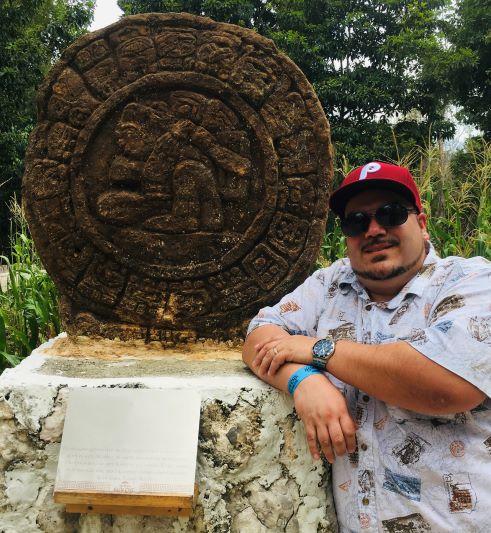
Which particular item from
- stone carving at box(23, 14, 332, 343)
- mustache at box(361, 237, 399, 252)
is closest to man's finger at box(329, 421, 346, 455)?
mustache at box(361, 237, 399, 252)

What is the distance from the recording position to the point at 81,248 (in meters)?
2.79

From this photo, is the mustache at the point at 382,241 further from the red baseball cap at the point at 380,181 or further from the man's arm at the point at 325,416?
the man's arm at the point at 325,416

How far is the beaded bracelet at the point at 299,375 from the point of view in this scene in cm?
183

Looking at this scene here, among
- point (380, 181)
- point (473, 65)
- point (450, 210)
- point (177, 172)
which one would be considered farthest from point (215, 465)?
point (473, 65)

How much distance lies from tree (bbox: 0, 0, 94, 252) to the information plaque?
28.4ft

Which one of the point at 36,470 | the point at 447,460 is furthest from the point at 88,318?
the point at 447,460

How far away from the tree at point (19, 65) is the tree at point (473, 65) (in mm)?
8194

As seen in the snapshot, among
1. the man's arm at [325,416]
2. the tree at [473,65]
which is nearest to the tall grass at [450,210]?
the man's arm at [325,416]

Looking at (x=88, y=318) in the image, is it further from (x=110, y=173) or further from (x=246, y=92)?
(x=246, y=92)

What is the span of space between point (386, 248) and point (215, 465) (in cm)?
99

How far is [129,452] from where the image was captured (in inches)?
75.8

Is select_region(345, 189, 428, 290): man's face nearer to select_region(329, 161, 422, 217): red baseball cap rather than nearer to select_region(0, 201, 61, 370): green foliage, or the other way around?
select_region(329, 161, 422, 217): red baseball cap

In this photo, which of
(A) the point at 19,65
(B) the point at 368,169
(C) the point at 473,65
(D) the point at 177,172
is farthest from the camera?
(C) the point at 473,65

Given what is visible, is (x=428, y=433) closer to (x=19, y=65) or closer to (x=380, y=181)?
(x=380, y=181)
